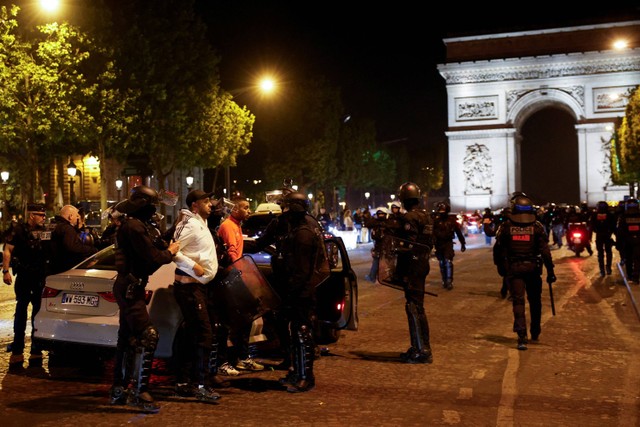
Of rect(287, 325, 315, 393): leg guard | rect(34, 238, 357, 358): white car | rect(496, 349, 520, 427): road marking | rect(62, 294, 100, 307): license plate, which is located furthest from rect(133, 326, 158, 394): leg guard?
rect(496, 349, 520, 427): road marking

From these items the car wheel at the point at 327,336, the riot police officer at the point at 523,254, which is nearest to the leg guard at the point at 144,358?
the car wheel at the point at 327,336

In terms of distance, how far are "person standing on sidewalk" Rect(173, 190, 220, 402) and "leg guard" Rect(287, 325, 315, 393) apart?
73cm

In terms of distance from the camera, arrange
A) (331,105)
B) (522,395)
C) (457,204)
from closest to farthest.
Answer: (522,395)
(331,105)
(457,204)

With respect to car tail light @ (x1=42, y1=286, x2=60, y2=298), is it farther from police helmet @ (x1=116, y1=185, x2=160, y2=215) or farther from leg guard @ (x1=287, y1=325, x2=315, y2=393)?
leg guard @ (x1=287, y1=325, x2=315, y2=393)

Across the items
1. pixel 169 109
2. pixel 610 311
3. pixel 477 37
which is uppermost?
pixel 477 37

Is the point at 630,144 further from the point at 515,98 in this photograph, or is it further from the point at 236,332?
the point at 236,332

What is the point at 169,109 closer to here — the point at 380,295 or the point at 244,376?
the point at 380,295

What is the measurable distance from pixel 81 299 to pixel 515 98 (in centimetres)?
5662

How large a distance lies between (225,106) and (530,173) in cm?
6151

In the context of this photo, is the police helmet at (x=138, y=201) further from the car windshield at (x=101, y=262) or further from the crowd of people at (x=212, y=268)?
the car windshield at (x=101, y=262)

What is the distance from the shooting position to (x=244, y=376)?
8.39 meters

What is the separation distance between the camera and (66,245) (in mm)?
9438

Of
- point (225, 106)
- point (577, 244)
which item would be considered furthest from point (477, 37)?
point (577, 244)

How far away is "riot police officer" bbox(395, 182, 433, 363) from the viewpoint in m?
8.96
